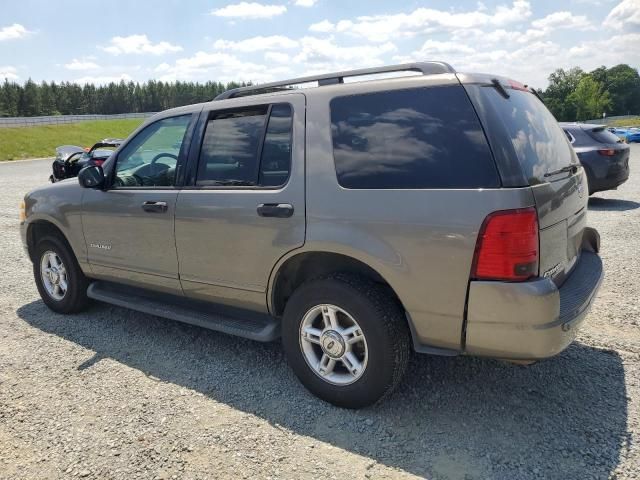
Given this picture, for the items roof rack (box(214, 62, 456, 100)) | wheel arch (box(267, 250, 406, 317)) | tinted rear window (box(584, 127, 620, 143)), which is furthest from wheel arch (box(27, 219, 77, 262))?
tinted rear window (box(584, 127, 620, 143))

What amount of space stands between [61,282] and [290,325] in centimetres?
280

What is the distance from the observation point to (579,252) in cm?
338

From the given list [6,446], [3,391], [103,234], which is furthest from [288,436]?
[103,234]

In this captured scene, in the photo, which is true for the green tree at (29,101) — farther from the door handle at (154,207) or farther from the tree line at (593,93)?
the door handle at (154,207)

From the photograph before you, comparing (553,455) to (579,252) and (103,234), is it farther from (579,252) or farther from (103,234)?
(103,234)

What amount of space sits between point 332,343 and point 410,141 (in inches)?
50.1

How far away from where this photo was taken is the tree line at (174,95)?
262 feet

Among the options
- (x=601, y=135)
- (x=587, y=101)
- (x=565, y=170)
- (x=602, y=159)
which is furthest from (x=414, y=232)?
(x=587, y=101)

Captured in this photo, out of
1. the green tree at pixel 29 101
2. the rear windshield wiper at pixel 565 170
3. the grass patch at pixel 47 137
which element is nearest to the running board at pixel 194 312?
the rear windshield wiper at pixel 565 170

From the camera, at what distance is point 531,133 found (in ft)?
9.61

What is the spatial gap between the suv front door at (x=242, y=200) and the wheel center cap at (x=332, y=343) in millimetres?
547

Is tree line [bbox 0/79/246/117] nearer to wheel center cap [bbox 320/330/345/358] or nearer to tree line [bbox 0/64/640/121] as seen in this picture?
tree line [bbox 0/64/640/121]

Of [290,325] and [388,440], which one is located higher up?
[290,325]

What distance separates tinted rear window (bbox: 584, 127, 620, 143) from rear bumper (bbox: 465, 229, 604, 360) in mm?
8285
